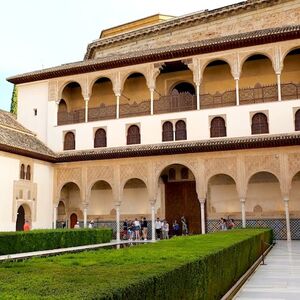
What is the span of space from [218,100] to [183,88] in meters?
3.27

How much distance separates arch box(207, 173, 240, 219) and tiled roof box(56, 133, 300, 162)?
214cm

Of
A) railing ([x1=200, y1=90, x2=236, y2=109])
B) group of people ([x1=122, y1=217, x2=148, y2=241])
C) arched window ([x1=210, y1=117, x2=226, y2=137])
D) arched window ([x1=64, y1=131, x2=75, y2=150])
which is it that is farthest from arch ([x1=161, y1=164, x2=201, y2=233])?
arched window ([x1=64, y1=131, x2=75, y2=150])

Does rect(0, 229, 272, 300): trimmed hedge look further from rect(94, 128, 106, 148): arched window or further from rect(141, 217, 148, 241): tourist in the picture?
rect(94, 128, 106, 148): arched window

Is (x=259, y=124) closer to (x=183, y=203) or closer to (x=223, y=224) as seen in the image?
(x=223, y=224)

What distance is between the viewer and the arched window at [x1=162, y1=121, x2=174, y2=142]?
73.8 ft

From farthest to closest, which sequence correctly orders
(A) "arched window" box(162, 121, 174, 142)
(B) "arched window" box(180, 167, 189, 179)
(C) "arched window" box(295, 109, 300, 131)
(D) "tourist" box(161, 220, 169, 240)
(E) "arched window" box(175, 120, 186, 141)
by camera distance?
(B) "arched window" box(180, 167, 189, 179) < (A) "arched window" box(162, 121, 174, 142) < (E) "arched window" box(175, 120, 186, 141) < (D) "tourist" box(161, 220, 169, 240) < (C) "arched window" box(295, 109, 300, 131)

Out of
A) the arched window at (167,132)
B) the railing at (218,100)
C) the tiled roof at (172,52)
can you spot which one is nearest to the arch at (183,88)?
the railing at (218,100)

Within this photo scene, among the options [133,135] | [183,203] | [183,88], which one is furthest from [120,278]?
[183,88]

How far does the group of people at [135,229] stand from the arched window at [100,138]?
447 cm

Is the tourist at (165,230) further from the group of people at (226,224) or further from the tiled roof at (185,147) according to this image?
the tiled roof at (185,147)

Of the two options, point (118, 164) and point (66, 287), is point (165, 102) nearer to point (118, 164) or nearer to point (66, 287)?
point (118, 164)

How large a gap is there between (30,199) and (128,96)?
8.43 meters

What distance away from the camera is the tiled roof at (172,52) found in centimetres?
2066

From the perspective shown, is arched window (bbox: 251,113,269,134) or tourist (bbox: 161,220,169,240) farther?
tourist (bbox: 161,220,169,240)
